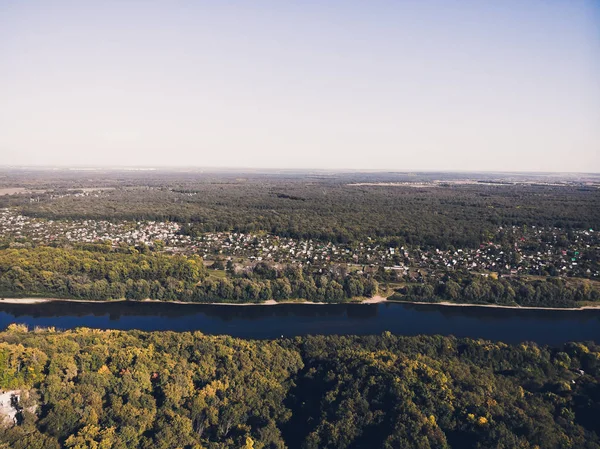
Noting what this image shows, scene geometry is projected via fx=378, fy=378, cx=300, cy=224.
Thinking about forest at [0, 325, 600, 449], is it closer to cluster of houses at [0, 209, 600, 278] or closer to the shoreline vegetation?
the shoreline vegetation

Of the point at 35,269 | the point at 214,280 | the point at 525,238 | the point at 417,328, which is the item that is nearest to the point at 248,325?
the point at 214,280

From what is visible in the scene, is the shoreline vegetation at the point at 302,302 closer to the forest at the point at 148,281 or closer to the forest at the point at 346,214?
the forest at the point at 148,281

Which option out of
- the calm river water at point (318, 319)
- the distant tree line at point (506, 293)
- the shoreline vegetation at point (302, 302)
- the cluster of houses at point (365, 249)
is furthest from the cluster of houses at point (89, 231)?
the distant tree line at point (506, 293)

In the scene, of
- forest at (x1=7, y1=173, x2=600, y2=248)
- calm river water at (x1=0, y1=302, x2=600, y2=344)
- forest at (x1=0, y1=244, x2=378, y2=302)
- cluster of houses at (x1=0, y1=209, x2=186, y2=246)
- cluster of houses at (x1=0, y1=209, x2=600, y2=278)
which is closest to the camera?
calm river water at (x1=0, y1=302, x2=600, y2=344)

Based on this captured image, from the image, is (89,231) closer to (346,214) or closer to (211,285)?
(211,285)

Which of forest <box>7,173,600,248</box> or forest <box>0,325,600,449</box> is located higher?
forest <box>7,173,600,248</box>

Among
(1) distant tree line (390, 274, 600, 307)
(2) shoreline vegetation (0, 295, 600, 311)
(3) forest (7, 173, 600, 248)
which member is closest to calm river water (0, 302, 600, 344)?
(2) shoreline vegetation (0, 295, 600, 311)

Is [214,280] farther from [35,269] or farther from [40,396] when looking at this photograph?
[40,396]

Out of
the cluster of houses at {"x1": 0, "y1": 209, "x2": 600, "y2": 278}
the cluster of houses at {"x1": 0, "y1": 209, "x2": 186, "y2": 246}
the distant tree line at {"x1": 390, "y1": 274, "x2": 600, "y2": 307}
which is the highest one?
the cluster of houses at {"x1": 0, "y1": 209, "x2": 186, "y2": 246}
